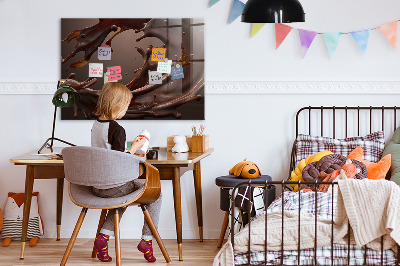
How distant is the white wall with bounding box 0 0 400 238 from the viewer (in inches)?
178

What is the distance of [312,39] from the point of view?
14.8 ft

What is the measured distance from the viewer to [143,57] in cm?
459

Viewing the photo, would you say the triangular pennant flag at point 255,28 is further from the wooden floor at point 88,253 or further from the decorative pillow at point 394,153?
the wooden floor at point 88,253

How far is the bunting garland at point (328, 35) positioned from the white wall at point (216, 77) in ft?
0.13

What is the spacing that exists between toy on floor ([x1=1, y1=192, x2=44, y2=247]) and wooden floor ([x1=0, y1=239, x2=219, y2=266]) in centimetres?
7

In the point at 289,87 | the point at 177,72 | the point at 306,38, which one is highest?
the point at 306,38

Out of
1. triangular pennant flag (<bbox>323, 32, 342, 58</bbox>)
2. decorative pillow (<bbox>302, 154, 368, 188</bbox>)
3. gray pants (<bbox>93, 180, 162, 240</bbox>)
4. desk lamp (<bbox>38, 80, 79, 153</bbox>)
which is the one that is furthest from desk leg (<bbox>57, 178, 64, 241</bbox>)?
triangular pennant flag (<bbox>323, 32, 342, 58</bbox>)

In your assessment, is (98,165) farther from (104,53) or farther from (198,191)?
(104,53)

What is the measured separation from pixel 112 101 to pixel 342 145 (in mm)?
1672

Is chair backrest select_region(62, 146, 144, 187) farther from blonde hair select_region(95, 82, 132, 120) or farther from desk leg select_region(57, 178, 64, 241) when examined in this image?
desk leg select_region(57, 178, 64, 241)

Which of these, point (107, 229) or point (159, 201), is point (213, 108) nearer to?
point (159, 201)

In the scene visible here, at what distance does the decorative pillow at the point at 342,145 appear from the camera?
4.34m

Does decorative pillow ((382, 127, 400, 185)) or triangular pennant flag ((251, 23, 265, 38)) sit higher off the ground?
triangular pennant flag ((251, 23, 265, 38))

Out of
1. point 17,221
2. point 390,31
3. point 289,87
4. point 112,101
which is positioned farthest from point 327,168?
point 17,221
